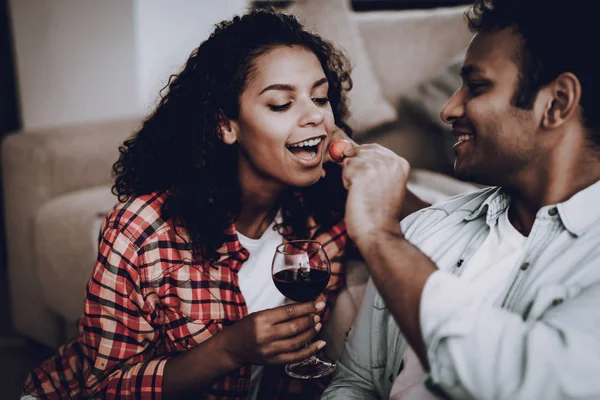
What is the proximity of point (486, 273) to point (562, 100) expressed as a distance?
31 centimetres

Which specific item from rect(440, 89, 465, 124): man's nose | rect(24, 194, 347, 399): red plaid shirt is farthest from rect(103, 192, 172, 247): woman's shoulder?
rect(440, 89, 465, 124): man's nose

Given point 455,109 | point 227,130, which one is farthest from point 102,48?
point 455,109

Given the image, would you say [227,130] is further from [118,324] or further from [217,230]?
[118,324]

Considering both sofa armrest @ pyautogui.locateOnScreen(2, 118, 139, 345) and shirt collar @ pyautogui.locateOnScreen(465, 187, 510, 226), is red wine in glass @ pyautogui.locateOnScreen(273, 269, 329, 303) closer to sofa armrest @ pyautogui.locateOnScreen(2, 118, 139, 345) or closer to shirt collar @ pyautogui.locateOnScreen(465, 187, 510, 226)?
shirt collar @ pyautogui.locateOnScreen(465, 187, 510, 226)

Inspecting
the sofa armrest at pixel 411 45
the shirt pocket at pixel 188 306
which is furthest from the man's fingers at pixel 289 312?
the sofa armrest at pixel 411 45

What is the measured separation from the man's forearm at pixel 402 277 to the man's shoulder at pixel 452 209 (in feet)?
1.14

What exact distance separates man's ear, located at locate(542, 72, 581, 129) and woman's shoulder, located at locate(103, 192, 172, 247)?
2.70 ft

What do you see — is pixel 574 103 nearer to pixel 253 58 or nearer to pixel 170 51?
pixel 253 58

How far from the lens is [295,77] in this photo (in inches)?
52.9

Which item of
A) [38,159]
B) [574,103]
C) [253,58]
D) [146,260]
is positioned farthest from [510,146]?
[38,159]

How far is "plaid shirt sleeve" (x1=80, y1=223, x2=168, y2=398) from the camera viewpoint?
1252 millimetres

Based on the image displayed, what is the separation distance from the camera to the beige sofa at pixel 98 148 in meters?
2.10

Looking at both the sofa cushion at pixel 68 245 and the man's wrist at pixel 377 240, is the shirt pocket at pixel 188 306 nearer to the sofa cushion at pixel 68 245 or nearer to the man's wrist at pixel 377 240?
the man's wrist at pixel 377 240

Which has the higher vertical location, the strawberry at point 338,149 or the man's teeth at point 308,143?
the man's teeth at point 308,143
